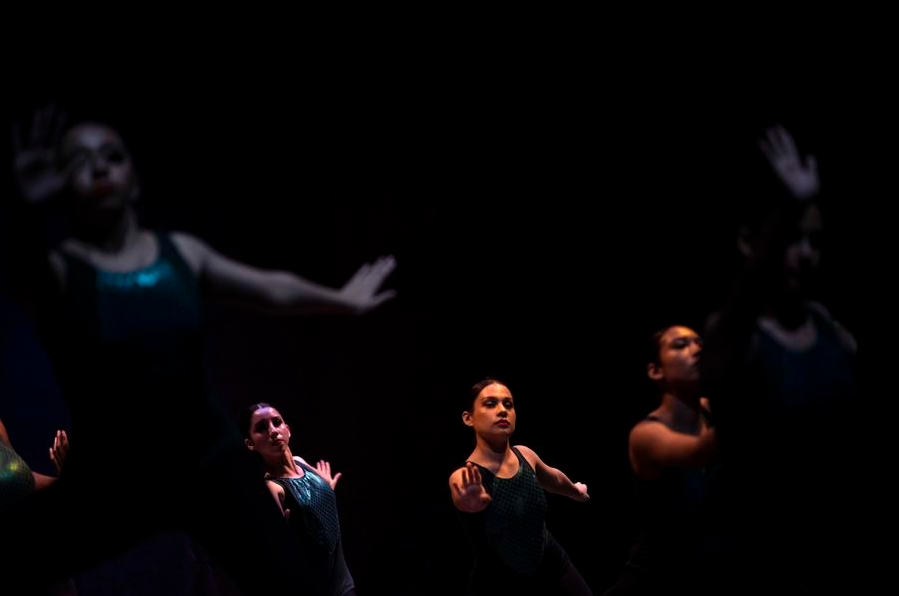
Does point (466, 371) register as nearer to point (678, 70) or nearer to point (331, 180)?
point (331, 180)

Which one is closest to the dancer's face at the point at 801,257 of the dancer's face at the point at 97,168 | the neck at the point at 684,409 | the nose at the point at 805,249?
the nose at the point at 805,249

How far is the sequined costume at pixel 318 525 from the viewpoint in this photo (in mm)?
4426

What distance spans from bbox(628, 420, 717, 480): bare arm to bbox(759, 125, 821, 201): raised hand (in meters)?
0.88

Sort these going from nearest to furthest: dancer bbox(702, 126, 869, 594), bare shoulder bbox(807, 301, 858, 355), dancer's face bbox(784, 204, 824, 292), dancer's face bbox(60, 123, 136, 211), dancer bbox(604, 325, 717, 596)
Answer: dancer's face bbox(60, 123, 136, 211) < dancer bbox(702, 126, 869, 594) < dancer's face bbox(784, 204, 824, 292) < bare shoulder bbox(807, 301, 858, 355) < dancer bbox(604, 325, 717, 596)

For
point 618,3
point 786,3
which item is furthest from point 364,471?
point 786,3

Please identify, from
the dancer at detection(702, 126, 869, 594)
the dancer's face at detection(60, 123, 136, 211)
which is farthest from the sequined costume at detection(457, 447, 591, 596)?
the dancer's face at detection(60, 123, 136, 211)

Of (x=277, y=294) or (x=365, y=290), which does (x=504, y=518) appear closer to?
(x=365, y=290)

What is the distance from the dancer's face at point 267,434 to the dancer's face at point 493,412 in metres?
0.92

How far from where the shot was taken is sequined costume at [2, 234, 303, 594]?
251 cm

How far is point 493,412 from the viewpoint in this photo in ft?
14.4

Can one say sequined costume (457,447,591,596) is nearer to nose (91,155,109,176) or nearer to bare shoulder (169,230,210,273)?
bare shoulder (169,230,210,273)

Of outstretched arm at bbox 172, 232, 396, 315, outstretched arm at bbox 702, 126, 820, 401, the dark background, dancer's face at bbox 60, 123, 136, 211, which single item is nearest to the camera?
dancer's face at bbox 60, 123, 136, 211

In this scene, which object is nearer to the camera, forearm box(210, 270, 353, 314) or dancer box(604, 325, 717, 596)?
forearm box(210, 270, 353, 314)

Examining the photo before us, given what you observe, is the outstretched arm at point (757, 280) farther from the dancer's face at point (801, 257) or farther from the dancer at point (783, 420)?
the dancer's face at point (801, 257)
